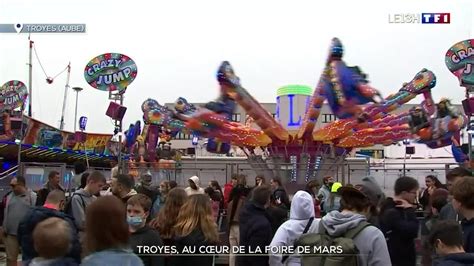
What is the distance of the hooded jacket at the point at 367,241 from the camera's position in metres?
3.75

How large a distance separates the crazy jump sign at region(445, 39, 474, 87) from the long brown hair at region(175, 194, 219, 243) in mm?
13637

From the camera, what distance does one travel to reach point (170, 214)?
4957 mm

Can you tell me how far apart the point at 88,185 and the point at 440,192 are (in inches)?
165

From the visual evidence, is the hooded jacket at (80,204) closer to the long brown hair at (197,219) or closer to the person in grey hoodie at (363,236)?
the long brown hair at (197,219)

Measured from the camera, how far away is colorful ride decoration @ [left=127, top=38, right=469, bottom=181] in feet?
60.2

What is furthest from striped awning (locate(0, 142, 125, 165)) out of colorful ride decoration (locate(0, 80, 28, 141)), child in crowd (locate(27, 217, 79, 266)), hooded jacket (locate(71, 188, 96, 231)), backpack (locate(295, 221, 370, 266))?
child in crowd (locate(27, 217, 79, 266))

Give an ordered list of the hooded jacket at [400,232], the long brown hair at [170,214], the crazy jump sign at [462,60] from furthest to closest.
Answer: the crazy jump sign at [462,60] < the long brown hair at [170,214] < the hooded jacket at [400,232]

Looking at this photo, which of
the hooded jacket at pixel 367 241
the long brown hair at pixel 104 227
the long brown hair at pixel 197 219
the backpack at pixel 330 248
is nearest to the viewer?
the long brown hair at pixel 104 227

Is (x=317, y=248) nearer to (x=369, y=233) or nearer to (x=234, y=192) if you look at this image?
(x=369, y=233)

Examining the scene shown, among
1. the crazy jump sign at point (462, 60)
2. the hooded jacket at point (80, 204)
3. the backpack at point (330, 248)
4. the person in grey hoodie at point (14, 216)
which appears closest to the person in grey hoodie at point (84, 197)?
the hooded jacket at point (80, 204)

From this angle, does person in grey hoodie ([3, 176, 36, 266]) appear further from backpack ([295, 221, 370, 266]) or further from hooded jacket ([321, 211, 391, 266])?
hooded jacket ([321, 211, 391, 266])

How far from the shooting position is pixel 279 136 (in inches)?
916

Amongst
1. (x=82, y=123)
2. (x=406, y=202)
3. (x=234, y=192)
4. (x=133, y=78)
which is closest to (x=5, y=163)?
(x=133, y=78)

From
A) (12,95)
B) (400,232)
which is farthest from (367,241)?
(12,95)
